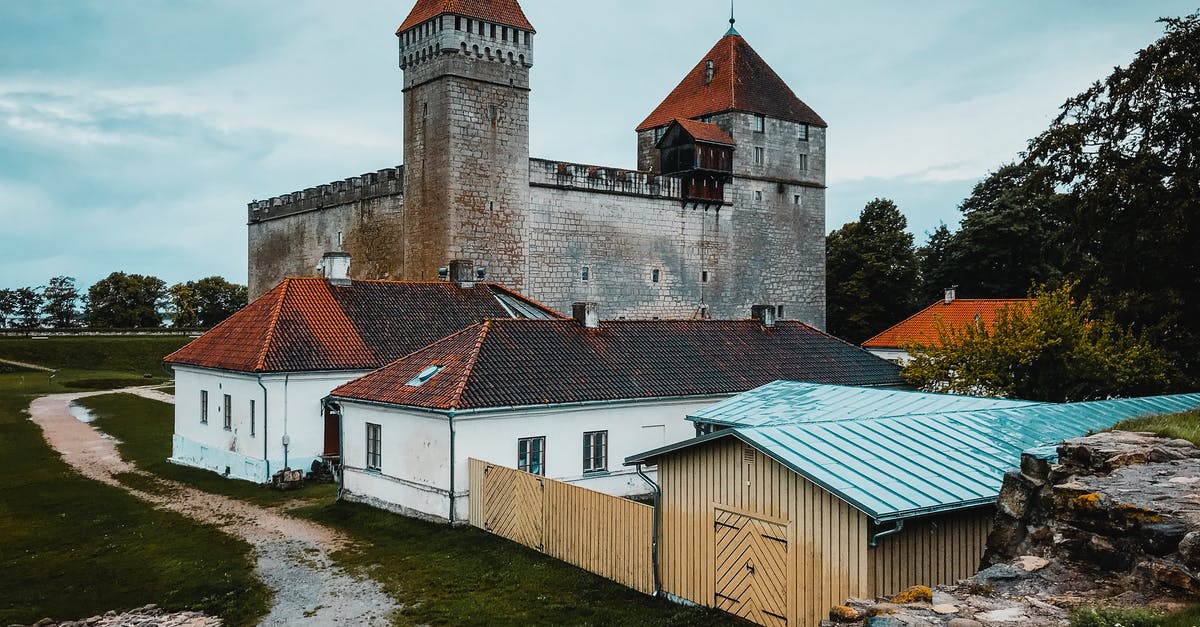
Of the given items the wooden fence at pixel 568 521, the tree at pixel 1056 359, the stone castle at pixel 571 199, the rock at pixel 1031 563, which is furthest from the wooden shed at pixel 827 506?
the stone castle at pixel 571 199

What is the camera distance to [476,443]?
17.6m

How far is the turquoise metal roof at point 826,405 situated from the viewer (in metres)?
16.0

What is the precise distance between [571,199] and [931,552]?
30.1 meters

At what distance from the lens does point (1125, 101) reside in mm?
22625

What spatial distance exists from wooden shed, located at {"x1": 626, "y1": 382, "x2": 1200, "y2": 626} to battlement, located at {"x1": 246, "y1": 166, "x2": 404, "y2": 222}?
1109 inches

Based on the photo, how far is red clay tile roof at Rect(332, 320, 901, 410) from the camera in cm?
1852

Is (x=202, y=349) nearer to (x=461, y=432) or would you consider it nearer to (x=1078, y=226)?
(x=461, y=432)

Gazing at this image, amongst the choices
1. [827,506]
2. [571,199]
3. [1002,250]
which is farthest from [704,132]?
[827,506]

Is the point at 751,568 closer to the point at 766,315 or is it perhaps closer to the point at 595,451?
the point at 595,451

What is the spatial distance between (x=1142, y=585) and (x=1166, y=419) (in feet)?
17.6

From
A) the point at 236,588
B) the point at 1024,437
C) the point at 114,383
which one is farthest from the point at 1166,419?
the point at 114,383

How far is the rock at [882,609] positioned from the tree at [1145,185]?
667 inches

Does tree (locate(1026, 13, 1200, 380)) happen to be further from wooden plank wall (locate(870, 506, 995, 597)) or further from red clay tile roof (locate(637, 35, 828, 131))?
red clay tile roof (locate(637, 35, 828, 131))

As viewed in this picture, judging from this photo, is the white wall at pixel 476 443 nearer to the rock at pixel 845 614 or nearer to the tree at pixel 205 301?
the rock at pixel 845 614
